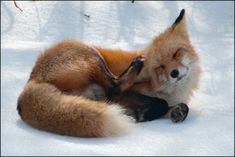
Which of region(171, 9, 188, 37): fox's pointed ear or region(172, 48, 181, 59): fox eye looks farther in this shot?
region(171, 9, 188, 37): fox's pointed ear

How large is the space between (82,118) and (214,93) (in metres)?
1.51

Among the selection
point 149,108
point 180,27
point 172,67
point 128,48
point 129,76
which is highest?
point 180,27

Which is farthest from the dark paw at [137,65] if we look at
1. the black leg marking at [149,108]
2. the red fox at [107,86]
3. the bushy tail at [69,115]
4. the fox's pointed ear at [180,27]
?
the bushy tail at [69,115]

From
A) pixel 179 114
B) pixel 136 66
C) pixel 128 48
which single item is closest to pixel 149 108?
pixel 179 114

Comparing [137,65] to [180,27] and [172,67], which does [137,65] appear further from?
[180,27]

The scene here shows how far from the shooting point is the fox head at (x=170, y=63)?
10.7ft

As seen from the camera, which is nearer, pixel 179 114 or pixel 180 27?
pixel 179 114

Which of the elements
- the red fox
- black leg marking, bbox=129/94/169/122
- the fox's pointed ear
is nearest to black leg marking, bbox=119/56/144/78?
the red fox

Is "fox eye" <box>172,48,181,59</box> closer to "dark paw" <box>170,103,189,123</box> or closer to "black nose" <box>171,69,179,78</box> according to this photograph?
"black nose" <box>171,69,179,78</box>

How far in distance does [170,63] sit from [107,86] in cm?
47

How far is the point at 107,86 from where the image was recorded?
3168 mm

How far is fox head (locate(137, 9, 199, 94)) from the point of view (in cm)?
327

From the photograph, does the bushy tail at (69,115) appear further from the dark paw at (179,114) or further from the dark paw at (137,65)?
the dark paw at (137,65)

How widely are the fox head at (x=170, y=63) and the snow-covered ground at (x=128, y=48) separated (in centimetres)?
25
